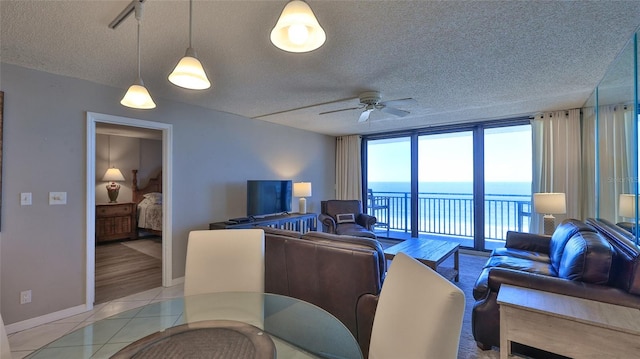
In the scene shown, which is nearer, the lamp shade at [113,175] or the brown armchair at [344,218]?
the brown armchair at [344,218]

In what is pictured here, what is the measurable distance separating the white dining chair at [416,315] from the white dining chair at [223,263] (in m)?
1.04

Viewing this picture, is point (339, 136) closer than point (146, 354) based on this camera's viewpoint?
No

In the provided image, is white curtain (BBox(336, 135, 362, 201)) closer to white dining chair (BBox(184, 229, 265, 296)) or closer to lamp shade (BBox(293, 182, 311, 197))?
lamp shade (BBox(293, 182, 311, 197))

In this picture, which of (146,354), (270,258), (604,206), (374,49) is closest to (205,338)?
(146,354)

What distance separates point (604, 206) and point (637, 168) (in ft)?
3.94

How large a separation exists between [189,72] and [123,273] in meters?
3.67

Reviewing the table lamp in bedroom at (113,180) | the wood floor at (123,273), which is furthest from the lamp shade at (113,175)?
the wood floor at (123,273)

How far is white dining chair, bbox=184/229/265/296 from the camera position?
1.90 meters

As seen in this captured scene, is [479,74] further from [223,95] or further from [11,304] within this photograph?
[11,304]

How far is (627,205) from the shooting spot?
2117 millimetres

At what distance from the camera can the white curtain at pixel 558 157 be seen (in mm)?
3906

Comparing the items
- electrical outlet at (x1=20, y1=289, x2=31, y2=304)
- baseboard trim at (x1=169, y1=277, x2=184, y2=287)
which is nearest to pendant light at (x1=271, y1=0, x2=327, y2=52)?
electrical outlet at (x1=20, y1=289, x2=31, y2=304)

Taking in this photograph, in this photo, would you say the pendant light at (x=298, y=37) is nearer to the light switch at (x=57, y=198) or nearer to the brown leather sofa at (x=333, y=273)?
the brown leather sofa at (x=333, y=273)

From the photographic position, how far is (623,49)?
2.12 m
